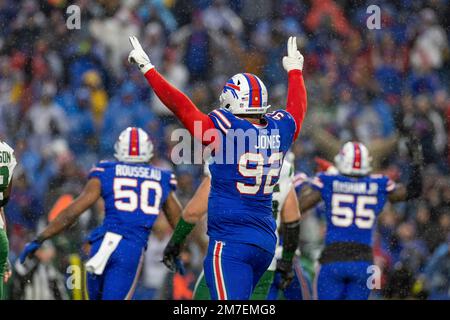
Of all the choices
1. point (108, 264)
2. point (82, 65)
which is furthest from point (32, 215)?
point (108, 264)

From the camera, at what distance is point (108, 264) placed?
10.4 metres

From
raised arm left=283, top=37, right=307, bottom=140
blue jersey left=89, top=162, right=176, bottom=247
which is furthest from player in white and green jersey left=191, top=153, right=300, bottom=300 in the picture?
raised arm left=283, top=37, right=307, bottom=140

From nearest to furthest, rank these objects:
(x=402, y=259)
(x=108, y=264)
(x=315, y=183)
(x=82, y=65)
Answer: (x=108, y=264)
(x=315, y=183)
(x=402, y=259)
(x=82, y=65)

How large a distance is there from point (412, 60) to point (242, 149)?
8847 millimetres

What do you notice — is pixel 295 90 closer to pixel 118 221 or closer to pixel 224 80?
pixel 118 221

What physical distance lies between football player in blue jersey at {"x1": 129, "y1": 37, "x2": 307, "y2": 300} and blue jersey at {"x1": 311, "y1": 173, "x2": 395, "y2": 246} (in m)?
2.72

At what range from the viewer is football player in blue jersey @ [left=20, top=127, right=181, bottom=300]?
34.0ft

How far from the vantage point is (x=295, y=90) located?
8.81 m

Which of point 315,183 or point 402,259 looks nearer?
point 315,183

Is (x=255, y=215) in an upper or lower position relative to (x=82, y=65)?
lower

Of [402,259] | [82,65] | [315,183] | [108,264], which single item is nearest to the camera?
[108,264]

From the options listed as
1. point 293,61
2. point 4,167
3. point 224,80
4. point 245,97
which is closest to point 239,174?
point 245,97

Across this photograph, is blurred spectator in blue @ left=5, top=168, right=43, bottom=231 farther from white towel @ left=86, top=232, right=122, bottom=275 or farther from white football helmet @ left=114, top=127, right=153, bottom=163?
white towel @ left=86, top=232, right=122, bottom=275
